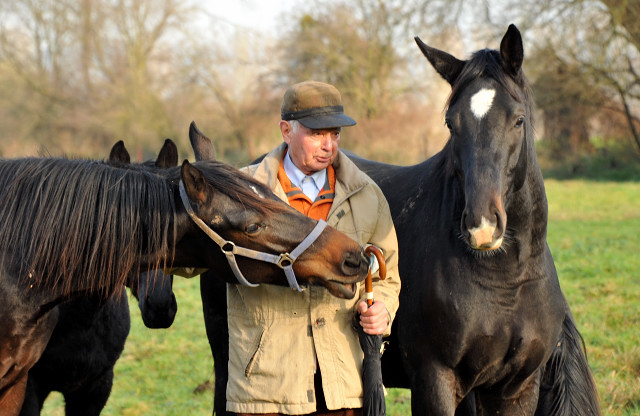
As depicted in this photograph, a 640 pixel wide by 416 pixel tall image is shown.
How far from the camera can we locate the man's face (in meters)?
2.71

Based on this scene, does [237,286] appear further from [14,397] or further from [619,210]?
[619,210]

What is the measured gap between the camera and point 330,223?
8.86 ft

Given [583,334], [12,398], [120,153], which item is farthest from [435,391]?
[583,334]

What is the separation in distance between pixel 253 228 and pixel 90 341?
171 cm

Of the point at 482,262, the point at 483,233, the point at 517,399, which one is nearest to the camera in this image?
the point at 483,233

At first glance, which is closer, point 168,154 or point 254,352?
point 254,352

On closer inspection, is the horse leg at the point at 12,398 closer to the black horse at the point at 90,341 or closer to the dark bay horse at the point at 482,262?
the black horse at the point at 90,341

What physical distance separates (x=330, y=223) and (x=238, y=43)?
26811 mm

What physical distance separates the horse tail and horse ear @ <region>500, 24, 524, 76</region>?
1.54 meters

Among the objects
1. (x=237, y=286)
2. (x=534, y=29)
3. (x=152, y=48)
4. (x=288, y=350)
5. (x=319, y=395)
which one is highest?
(x=152, y=48)

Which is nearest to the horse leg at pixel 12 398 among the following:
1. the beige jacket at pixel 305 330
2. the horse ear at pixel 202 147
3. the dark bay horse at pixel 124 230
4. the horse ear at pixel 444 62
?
the dark bay horse at pixel 124 230

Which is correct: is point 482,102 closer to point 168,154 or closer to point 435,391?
point 435,391

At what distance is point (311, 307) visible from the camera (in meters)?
2.66

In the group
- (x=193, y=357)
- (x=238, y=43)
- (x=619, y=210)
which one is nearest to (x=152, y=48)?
(x=238, y=43)
